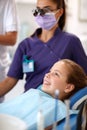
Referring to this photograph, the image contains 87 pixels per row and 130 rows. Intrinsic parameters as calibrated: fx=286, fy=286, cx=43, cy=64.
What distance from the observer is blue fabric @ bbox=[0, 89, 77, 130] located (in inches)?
50.6

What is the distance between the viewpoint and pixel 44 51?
5.86ft

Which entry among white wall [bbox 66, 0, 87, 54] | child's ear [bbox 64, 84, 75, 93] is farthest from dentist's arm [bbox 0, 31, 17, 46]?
white wall [bbox 66, 0, 87, 54]

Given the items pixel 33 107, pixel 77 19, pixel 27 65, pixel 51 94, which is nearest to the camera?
pixel 33 107

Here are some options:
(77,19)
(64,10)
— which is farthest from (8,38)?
(77,19)

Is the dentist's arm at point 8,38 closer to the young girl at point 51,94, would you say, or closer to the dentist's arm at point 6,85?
the dentist's arm at point 6,85

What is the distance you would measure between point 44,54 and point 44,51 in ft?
0.06

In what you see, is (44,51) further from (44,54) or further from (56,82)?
(56,82)

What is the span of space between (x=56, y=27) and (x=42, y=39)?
0.12 m

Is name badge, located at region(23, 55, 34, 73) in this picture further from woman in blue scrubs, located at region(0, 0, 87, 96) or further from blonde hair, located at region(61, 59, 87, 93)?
blonde hair, located at region(61, 59, 87, 93)

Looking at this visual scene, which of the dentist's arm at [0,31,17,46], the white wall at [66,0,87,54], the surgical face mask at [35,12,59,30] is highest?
the surgical face mask at [35,12,59,30]

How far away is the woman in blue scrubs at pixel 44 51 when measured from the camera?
5.80 feet

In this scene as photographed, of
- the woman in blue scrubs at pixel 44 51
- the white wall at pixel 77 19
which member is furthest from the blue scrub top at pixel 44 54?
the white wall at pixel 77 19

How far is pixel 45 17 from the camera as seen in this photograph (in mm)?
1860

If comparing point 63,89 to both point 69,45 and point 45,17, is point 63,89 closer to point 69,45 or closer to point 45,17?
point 69,45
